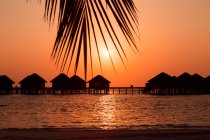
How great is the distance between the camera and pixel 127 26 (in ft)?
3.77

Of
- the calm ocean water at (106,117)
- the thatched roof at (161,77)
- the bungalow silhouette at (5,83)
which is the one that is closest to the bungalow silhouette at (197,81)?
the thatched roof at (161,77)

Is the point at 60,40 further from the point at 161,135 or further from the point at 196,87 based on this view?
the point at 196,87

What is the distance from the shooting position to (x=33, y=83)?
81250 millimetres

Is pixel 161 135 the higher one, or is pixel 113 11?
pixel 113 11

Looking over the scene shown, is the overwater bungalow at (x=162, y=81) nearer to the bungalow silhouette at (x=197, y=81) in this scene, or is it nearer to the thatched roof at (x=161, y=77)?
the thatched roof at (x=161, y=77)

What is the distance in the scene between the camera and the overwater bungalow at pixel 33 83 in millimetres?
79688

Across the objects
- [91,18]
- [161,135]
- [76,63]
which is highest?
[91,18]

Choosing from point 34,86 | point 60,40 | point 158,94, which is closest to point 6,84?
point 34,86

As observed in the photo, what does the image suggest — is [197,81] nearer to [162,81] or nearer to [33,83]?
[162,81]

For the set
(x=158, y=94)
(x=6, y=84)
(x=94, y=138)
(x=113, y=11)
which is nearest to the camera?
(x=113, y=11)

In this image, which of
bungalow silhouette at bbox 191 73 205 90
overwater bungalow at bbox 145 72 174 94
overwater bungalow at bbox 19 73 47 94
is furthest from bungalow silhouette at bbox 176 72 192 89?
overwater bungalow at bbox 19 73 47 94

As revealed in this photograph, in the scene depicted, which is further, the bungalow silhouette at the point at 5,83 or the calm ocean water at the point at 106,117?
the bungalow silhouette at the point at 5,83

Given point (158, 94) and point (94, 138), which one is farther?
point (158, 94)

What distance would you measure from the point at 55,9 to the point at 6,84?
8088 cm
